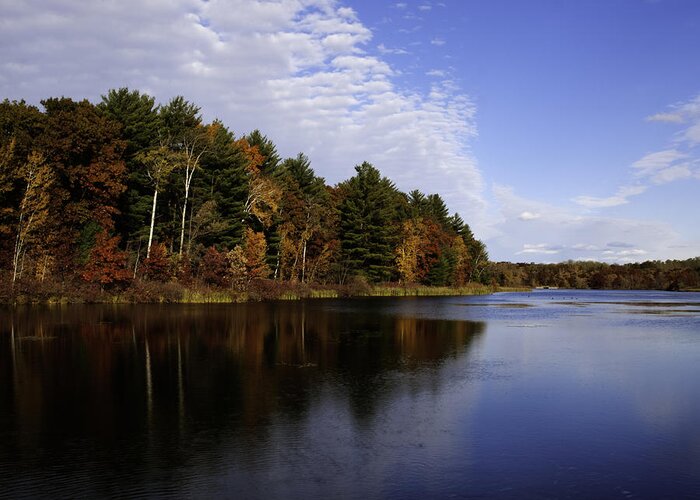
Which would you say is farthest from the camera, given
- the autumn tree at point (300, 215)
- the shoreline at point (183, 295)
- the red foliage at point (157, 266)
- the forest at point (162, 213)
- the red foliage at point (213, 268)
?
the autumn tree at point (300, 215)

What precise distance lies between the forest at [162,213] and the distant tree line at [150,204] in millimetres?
138

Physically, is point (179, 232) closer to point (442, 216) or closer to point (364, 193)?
point (364, 193)

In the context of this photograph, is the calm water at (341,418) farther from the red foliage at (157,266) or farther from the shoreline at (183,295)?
the red foliage at (157,266)

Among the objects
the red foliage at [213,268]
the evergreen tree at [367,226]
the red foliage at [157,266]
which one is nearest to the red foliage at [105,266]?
the red foliage at [157,266]

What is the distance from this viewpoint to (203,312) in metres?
35.8

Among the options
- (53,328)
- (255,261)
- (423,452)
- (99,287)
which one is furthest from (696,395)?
(255,261)

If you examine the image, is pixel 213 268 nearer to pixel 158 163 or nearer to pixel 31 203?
pixel 158 163

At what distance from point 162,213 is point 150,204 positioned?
4116mm

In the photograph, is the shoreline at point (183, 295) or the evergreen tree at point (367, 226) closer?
the shoreline at point (183, 295)

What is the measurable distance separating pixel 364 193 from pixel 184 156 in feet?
128

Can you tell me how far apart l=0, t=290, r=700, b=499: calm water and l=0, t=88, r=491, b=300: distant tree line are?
21.7 m

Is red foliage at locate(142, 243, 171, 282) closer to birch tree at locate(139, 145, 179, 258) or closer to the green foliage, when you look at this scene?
birch tree at locate(139, 145, 179, 258)

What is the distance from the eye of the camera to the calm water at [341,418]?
24.7 feet

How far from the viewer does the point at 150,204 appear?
5150 centimetres
